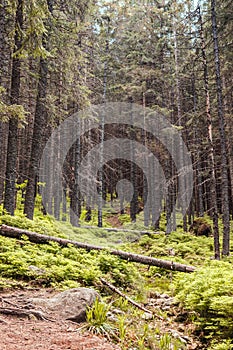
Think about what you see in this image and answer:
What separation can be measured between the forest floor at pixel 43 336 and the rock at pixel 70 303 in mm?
146

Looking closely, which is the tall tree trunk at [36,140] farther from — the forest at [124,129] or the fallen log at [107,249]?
the fallen log at [107,249]

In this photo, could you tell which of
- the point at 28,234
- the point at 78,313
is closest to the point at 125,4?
the point at 28,234

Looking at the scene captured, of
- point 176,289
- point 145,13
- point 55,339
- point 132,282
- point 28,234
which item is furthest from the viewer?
point 145,13

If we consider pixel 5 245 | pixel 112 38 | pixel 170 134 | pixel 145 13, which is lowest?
pixel 5 245

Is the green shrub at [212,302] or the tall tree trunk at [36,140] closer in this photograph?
the green shrub at [212,302]

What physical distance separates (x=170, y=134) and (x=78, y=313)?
1696cm

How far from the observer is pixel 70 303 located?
4605 millimetres

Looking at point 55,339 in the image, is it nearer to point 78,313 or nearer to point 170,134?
point 78,313

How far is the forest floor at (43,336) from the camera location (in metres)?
3.49

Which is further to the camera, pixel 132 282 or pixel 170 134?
pixel 170 134

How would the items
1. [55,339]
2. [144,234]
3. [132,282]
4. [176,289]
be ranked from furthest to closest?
1. [144,234]
2. [132,282]
3. [176,289]
4. [55,339]

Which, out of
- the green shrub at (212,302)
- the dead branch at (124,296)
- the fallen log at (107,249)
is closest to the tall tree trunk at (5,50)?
the fallen log at (107,249)

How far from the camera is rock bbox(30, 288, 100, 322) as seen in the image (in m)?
4.45

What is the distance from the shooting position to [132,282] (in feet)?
23.5
